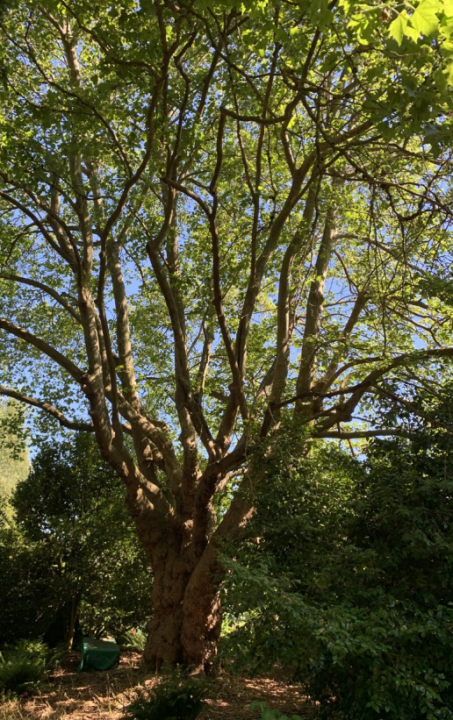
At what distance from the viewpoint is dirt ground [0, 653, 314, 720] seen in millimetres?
5836

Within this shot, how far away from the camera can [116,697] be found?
6551mm

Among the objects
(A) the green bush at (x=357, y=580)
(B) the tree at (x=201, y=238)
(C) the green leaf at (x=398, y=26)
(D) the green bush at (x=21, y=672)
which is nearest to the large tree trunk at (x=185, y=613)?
(B) the tree at (x=201, y=238)

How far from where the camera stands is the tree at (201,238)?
532cm

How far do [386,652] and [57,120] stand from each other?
A: 5.52 m

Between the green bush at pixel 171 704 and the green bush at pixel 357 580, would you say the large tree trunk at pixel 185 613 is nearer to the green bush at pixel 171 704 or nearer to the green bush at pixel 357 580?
the green bush at pixel 171 704

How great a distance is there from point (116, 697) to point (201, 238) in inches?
234

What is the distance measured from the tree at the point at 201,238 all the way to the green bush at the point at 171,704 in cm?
138

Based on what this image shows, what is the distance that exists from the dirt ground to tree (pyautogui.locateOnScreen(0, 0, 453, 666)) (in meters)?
0.54

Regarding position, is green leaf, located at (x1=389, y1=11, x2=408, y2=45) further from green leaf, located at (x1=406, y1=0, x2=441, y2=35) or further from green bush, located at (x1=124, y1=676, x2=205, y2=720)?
green bush, located at (x1=124, y1=676, x2=205, y2=720)

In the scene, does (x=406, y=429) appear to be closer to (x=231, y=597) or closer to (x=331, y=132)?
(x=231, y=597)

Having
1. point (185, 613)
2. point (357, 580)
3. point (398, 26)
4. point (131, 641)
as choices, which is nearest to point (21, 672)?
point (185, 613)

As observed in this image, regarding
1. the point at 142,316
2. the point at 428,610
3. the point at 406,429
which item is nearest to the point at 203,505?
the point at 406,429

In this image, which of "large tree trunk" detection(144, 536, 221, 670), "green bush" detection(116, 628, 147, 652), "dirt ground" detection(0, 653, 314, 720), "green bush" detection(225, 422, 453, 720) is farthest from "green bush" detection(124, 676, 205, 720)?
"green bush" detection(116, 628, 147, 652)

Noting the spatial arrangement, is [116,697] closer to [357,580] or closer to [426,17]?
[357,580]
